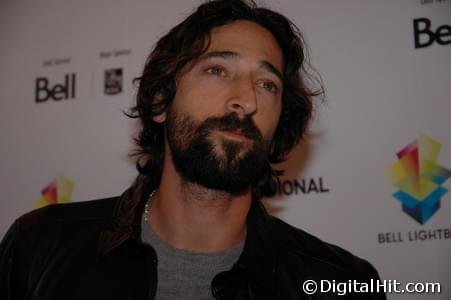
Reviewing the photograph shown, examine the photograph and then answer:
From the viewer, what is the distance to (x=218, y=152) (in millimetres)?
2031

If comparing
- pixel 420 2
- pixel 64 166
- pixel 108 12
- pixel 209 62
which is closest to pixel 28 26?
pixel 108 12

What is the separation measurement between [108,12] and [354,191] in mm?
1487

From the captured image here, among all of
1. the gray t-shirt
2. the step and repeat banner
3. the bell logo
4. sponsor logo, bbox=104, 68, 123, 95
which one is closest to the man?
the gray t-shirt

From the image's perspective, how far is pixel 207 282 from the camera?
1937 mm

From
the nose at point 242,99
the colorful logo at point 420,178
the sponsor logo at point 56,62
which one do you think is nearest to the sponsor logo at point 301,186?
the colorful logo at point 420,178

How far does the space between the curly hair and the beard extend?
0.23 metres

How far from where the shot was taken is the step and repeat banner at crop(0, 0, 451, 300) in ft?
7.91

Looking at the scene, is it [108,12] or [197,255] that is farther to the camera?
[108,12]

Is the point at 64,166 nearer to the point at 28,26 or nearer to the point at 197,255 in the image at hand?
the point at 28,26

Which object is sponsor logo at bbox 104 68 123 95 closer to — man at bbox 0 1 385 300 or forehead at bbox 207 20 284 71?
man at bbox 0 1 385 300

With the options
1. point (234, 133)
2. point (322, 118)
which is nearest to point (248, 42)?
point (234, 133)

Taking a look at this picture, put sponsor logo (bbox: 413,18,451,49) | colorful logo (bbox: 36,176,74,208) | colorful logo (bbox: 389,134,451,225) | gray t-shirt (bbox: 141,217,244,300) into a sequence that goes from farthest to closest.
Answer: colorful logo (bbox: 36,176,74,208) < sponsor logo (bbox: 413,18,451,49) < colorful logo (bbox: 389,134,451,225) < gray t-shirt (bbox: 141,217,244,300)

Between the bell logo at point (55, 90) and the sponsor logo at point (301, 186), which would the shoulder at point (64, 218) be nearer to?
the sponsor logo at point (301, 186)

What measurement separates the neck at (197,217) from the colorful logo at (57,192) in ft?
2.76
